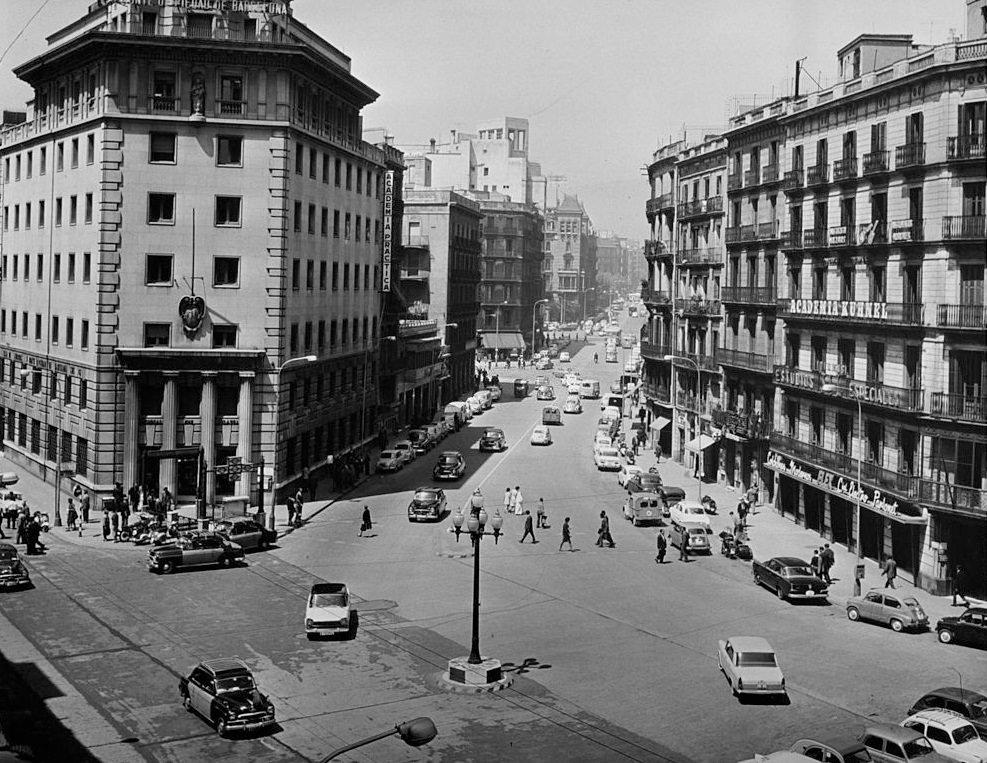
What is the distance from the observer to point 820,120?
5975 centimetres

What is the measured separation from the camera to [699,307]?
82875 millimetres

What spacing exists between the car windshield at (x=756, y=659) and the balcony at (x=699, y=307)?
48481 millimetres

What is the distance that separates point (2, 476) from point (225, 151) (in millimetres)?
23894

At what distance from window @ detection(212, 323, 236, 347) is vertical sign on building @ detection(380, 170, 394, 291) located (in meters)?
24.4

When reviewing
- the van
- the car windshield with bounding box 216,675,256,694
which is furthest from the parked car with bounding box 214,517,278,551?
the van

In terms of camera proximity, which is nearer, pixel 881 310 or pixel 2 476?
pixel 881 310

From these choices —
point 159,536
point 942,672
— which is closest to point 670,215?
point 159,536

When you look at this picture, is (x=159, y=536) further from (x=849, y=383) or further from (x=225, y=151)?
(x=849, y=383)

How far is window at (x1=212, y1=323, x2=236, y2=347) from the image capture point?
206 ft

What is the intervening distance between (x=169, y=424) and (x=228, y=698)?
33.9 m

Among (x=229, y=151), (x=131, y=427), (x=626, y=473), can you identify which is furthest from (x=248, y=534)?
(x=626, y=473)

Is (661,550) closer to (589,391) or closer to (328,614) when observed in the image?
(328,614)

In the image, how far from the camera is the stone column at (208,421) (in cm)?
6188

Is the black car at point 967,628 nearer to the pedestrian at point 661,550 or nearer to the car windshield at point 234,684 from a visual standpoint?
the pedestrian at point 661,550
